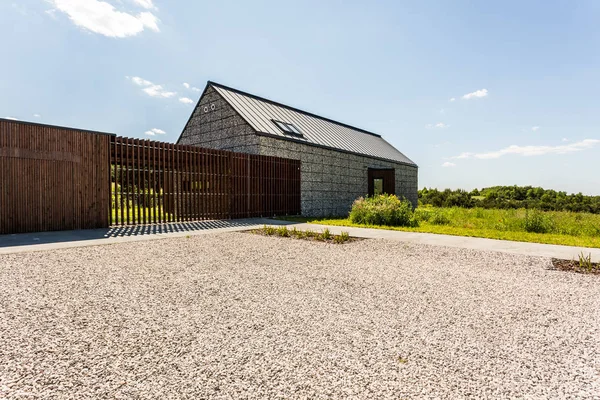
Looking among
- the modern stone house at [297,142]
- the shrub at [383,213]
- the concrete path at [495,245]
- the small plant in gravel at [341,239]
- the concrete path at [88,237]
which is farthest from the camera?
the modern stone house at [297,142]

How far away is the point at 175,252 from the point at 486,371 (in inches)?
247

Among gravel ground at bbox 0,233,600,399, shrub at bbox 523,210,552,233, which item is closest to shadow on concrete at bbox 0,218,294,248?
gravel ground at bbox 0,233,600,399

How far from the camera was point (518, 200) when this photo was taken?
148ft

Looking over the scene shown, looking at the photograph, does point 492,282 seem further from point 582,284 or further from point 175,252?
point 175,252

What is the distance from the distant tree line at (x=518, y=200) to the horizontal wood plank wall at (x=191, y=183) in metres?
29.7

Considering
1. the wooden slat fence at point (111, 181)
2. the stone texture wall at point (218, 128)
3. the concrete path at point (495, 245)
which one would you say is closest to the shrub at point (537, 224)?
the concrete path at point (495, 245)

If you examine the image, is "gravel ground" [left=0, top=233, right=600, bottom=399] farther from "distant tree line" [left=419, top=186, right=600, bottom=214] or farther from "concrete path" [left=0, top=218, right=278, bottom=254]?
"distant tree line" [left=419, top=186, right=600, bottom=214]

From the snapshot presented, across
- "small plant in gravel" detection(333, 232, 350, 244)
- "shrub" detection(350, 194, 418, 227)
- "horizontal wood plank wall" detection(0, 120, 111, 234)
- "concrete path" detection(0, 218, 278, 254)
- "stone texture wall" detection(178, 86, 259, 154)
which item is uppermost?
"stone texture wall" detection(178, 86, 259, 154)

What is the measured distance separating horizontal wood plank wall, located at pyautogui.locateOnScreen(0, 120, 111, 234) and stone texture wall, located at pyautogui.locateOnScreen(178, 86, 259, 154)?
690 centimetres

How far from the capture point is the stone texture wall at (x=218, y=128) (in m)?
16.8

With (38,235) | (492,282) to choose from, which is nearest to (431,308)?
(492,282)

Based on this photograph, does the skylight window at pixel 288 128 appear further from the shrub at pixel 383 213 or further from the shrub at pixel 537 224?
the shrub at pixel 537 224

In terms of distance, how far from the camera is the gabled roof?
704 inches

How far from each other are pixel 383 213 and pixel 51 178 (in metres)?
11.9
